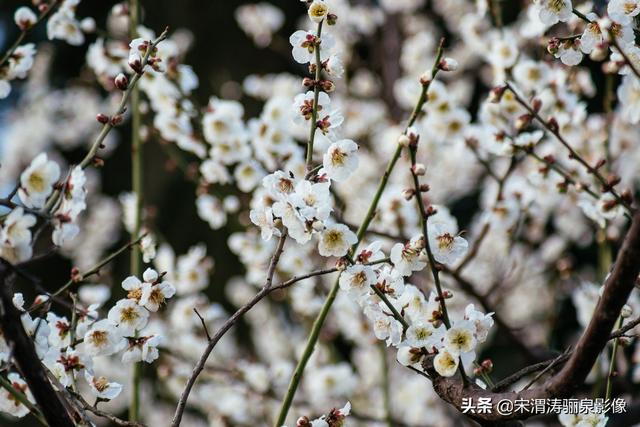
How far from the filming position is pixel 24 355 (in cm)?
75

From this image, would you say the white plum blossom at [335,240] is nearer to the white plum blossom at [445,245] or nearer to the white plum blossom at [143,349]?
the white plum blossom at [445,245]

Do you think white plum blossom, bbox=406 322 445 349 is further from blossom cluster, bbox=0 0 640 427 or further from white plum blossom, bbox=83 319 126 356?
white plum blossom, bbox=83 319 126 356

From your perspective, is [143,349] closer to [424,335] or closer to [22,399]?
[22,399]

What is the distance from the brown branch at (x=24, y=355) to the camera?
2.43 feet

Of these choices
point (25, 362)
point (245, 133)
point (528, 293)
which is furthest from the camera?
point (528, 293)

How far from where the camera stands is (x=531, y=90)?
1746mm

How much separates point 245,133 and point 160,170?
78.6 inches

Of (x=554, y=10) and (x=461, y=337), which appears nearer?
(x=461, y=337)

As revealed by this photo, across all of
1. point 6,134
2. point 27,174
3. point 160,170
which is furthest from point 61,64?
point 27,174

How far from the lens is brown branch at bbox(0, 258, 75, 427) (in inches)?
29.2

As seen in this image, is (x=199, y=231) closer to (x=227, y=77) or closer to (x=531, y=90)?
(x=227, y=77)

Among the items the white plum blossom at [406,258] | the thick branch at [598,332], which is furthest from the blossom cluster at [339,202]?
the thick branch at [598,332]

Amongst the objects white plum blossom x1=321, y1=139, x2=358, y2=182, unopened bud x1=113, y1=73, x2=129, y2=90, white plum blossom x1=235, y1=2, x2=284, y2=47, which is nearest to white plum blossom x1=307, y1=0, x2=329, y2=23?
white plum blossom x1=321, y1=139, x2=358, y2=182

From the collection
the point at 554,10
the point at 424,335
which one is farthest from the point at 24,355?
the point at 554,10
